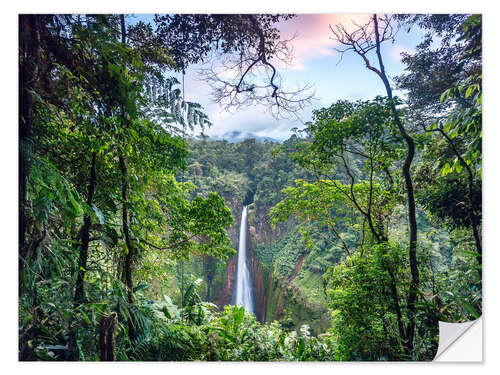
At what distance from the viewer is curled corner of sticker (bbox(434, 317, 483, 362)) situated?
1881mm

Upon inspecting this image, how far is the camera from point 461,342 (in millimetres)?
1899

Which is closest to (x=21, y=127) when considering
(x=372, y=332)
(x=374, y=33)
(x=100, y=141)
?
(x=100, y=141)

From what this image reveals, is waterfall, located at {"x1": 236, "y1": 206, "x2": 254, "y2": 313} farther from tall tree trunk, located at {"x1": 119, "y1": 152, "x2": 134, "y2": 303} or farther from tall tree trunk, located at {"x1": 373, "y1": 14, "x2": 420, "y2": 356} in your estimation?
tall tree trunk, located at {"x1": 373, "y1": 14, "x2": 420, "y2": 356}

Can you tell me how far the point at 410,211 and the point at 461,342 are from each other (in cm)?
94

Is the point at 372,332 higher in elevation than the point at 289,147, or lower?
lower

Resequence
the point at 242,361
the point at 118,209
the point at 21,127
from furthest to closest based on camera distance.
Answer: the point at 118,209 < the point at 242,361 < the point at 21,127

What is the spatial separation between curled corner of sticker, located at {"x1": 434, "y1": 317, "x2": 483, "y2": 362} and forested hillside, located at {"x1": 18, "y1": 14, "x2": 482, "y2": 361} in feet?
0.25

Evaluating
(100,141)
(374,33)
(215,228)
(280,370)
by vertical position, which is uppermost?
(374,33)

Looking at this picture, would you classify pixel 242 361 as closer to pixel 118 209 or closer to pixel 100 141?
pixel 118 209

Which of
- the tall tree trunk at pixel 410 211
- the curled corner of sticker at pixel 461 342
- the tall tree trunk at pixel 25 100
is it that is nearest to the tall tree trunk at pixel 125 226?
the tall tree trunk at pixel 25 100

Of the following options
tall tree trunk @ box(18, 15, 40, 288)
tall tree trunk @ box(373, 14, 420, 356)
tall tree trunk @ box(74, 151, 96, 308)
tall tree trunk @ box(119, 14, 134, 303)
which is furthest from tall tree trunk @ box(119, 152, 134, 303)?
tall tree trunk @ box(373, 14, 420, 356)

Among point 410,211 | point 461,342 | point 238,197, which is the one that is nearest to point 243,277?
point 238,197

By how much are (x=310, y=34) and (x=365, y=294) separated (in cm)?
199

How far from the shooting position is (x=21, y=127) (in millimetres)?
1865
